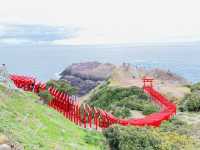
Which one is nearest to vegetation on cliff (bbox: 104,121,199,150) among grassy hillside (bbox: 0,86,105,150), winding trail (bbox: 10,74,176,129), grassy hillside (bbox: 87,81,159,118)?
grassy hillside (bbox: 0,86,105,150)

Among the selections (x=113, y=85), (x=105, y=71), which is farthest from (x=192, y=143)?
(x=105, y=71)

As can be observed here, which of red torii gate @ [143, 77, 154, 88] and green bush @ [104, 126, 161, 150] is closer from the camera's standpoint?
green bush @ [104, 126, 161, 150]

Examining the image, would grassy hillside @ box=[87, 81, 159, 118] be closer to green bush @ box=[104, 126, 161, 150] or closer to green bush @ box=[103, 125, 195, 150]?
green bush @ box=[103, 125, 195, 150]

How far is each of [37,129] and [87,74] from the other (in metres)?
57.6

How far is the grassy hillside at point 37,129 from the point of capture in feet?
39.9

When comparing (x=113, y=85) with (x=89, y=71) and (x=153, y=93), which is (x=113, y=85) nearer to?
(x=153, y=93)

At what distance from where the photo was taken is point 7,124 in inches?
505

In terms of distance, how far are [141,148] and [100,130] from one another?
137 inches

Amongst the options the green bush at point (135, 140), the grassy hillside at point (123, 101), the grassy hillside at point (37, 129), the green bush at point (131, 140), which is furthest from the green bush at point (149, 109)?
the green bush at point (131, 140)

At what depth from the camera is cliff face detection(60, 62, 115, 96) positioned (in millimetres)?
66062

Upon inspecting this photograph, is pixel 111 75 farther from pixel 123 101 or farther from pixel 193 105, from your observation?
pixel 193 105

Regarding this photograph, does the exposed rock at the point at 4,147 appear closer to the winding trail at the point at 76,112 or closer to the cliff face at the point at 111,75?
the winding trail at the point at 76,112

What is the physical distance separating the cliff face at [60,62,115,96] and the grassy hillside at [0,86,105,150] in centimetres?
4560

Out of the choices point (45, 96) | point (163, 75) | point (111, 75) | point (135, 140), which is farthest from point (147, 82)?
point (135, 140)
